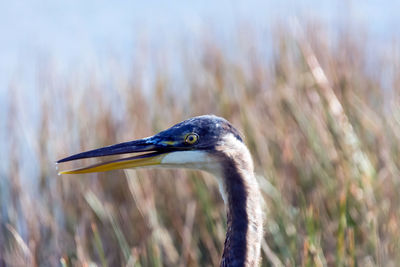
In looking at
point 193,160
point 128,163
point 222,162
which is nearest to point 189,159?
point 193,160

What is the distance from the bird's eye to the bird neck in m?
0.19

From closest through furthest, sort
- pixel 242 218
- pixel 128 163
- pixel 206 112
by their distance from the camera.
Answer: pixel 242 218 → pixel 128 163 → pixel 206 112

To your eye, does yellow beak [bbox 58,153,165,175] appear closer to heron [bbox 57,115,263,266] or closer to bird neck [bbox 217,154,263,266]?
heron [bbox 57,115,263,266]

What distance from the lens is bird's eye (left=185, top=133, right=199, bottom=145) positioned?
8.08ft

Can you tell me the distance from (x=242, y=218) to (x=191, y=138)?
14.2 inches

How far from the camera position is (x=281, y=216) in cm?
362

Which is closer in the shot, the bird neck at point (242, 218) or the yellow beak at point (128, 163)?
the bird neck at point (242, 218)

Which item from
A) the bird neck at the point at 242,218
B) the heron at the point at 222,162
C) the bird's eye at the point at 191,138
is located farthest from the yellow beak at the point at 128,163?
the bird neck at the point at 242,218

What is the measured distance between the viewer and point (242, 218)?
2.38 m

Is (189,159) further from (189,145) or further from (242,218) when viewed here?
(242,218)

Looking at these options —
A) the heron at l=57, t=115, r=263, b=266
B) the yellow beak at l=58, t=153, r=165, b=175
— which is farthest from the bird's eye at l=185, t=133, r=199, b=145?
the yellow beak at l=58, t=153, r=165, b=175

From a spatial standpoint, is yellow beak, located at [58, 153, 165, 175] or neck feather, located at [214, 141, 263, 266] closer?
neck feather, located at [214, 141, 263, 266]

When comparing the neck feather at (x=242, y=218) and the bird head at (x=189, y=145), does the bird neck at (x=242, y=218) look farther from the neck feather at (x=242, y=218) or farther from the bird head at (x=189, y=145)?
the bird head at (x=189, y=145)

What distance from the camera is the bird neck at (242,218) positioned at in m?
2.38
